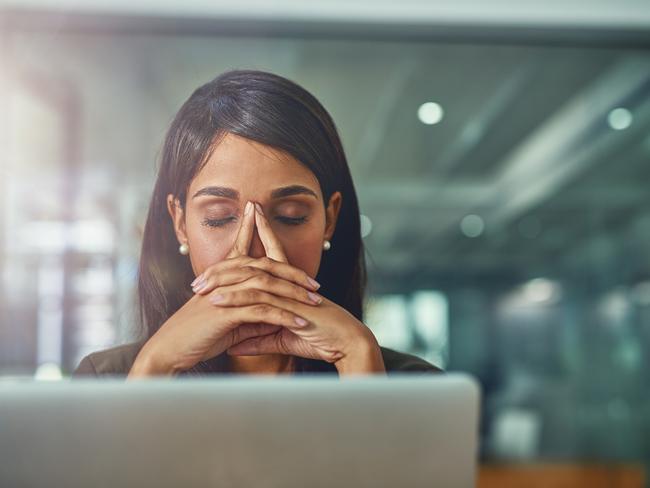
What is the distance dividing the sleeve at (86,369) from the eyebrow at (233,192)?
12.4 inches

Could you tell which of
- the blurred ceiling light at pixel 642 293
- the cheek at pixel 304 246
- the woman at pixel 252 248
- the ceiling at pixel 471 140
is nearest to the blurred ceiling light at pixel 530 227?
the ceiling at pixel 471 140

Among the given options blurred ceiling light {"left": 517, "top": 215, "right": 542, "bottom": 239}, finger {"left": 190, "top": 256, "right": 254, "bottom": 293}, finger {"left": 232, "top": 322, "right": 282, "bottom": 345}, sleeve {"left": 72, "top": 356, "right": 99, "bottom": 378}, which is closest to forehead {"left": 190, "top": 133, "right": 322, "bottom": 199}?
finger {"left": 190, "top": 256, "right": 254, "bottom": 293}

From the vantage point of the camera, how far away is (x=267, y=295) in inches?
43.3

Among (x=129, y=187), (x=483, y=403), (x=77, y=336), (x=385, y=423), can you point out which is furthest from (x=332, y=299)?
(x=483, y=403)

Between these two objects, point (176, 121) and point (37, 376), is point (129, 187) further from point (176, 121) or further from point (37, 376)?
point (176, 121)

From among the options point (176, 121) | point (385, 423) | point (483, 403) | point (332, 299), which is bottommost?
point (483, 403)

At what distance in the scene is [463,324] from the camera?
10.9 ft

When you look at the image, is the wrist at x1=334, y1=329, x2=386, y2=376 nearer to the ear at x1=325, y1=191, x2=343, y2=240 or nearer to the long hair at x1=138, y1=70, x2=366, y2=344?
the long hair at x1=138, y1=70, x2=366, y2=344

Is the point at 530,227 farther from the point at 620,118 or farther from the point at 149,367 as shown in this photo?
the point at 149,367

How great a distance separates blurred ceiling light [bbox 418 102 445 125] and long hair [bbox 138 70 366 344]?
196cm

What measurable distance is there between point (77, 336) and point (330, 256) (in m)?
1.94

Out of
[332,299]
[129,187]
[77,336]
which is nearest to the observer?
[332,299]

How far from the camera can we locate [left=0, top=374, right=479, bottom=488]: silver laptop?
1.95 feet

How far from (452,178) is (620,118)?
84cm
